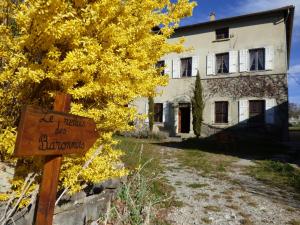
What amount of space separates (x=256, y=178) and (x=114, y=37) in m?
6.33

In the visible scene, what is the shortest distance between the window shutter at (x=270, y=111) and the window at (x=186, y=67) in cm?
577

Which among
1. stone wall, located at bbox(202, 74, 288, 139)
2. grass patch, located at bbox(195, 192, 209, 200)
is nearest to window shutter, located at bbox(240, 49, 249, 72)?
stone wall, located at bbox(202, 74, 288, 139)

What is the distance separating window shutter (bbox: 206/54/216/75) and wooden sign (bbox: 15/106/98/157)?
711 inches

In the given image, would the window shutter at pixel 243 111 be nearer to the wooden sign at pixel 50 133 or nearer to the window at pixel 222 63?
the window at pixel 222 63

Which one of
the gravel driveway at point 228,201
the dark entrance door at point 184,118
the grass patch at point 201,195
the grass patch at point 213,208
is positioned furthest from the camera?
the dark entrance door at point 184,118

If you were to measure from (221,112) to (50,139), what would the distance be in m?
18.2

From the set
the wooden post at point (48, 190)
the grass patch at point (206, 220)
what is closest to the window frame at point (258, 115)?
the grass patch at point (206, 220)

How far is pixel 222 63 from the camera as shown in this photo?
20016mm

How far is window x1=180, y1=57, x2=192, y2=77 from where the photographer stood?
69.8 ft

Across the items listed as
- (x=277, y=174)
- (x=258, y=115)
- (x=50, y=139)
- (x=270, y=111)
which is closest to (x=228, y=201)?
(x=277, y=174)

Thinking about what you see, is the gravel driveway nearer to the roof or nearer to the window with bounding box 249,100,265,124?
the window with bounding box 249,100,265,124

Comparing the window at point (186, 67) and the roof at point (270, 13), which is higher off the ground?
the roof at point (270, 13)

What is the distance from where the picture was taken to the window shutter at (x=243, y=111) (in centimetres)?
1859

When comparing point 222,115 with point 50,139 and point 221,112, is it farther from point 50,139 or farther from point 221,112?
point 50,139
